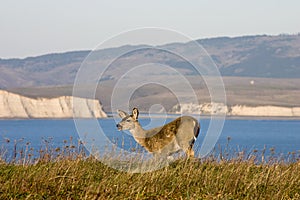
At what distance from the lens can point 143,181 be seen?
1082 cm

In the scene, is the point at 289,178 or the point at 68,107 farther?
the point at 68,107

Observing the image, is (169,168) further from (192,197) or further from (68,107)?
(68,107)

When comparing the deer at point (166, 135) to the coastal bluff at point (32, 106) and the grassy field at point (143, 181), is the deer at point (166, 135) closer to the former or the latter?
the grassy field at point (143, 181)

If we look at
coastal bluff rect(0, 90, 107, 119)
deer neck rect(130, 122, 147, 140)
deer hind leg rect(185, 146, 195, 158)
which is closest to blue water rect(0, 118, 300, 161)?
deer neck rect(130, 122, 147, 140)

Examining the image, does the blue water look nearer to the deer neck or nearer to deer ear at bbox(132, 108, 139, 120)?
the deer neck

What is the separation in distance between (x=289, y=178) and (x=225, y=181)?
1.31 m

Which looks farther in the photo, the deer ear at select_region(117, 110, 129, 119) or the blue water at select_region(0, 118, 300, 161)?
the blue water at select_region(0, 118, 300, 161)

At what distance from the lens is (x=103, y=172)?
38.7 feet

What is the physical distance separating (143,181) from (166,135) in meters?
3.62

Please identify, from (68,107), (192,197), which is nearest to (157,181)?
(192,197)

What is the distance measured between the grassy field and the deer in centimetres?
142

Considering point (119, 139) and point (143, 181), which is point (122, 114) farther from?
point (119, 139)

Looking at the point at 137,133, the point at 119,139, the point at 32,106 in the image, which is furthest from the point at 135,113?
the point at 32,106

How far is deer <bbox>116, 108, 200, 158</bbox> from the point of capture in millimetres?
14289
